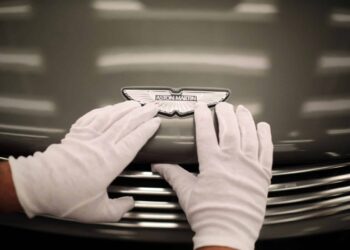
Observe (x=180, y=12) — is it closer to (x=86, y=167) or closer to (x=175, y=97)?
(x=175, y=97)

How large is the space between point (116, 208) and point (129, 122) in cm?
21

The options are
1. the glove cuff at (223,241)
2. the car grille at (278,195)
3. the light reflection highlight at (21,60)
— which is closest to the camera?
the glove cuff at (223,241)

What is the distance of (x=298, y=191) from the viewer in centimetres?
101

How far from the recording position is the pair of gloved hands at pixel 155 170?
2.81 ft

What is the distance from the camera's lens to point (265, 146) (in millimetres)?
917

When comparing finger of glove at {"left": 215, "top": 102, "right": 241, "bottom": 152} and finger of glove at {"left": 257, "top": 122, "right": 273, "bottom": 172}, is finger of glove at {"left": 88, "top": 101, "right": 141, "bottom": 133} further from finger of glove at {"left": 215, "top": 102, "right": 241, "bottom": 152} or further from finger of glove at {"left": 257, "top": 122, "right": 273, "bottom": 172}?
finger of glove at {"left": 257, "top": 122, "right": 273, "bottom": 172}

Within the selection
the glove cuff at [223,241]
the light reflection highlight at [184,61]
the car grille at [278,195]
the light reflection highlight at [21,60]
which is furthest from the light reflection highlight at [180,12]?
the glove cuff at [223,241]

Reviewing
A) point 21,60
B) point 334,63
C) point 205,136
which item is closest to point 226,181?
point 205,136

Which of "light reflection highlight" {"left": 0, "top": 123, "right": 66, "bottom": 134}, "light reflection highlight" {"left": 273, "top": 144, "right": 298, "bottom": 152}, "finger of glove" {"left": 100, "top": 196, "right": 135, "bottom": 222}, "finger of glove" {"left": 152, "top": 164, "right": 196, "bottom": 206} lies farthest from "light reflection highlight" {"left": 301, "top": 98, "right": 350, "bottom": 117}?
"light reflection highlight" {"left": 0, "top": 123, "right": 66, "bottom": 134}

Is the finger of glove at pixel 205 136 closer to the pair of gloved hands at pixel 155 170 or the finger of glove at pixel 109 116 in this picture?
the pair of gloved hands at pixel 155 170

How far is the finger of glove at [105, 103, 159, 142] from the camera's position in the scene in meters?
0.91

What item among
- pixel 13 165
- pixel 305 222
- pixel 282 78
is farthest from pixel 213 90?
pixel 13 165

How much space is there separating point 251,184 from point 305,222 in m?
0.23

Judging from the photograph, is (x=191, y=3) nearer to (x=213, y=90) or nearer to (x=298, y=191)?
(x=213, y=90)
